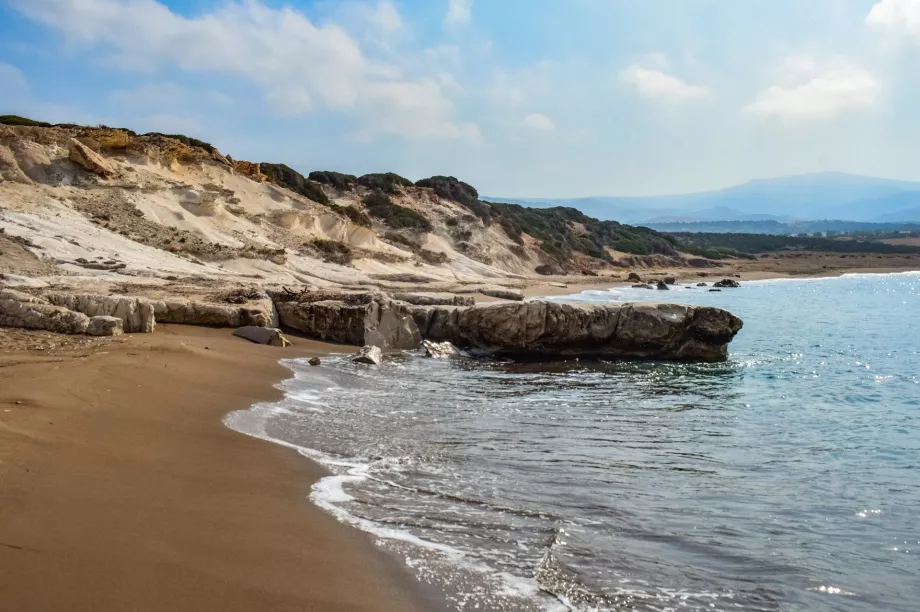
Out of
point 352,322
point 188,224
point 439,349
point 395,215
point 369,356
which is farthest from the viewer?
point 395,215

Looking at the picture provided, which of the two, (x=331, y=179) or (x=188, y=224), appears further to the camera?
(x=331, y=179)

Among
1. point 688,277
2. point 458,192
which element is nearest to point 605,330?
point 458,192

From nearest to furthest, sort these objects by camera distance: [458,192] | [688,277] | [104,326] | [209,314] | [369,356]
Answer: [104,326]
[369,356]
[209,314]
[458,192]
[688,277]

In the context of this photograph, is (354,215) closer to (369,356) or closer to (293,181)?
(293,181)

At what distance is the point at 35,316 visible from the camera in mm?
9438

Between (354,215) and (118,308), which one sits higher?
(354,215)

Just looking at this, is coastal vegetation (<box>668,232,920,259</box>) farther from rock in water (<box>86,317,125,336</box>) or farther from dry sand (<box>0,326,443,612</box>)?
dry sand (<box>0,326,443,612</box>)

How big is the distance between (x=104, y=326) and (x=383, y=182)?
3521 centimetres

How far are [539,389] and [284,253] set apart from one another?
15.0m

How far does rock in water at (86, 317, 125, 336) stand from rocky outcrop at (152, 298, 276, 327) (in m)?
2.01

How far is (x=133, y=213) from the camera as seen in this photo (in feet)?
71.2

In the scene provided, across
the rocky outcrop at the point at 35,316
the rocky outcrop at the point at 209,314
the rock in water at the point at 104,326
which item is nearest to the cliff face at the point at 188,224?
the rocky outcrop at the point at 209,314

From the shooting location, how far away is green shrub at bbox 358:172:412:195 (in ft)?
143

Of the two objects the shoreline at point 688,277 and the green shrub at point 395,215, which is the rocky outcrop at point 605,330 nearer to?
the shoreline at point 688,277
